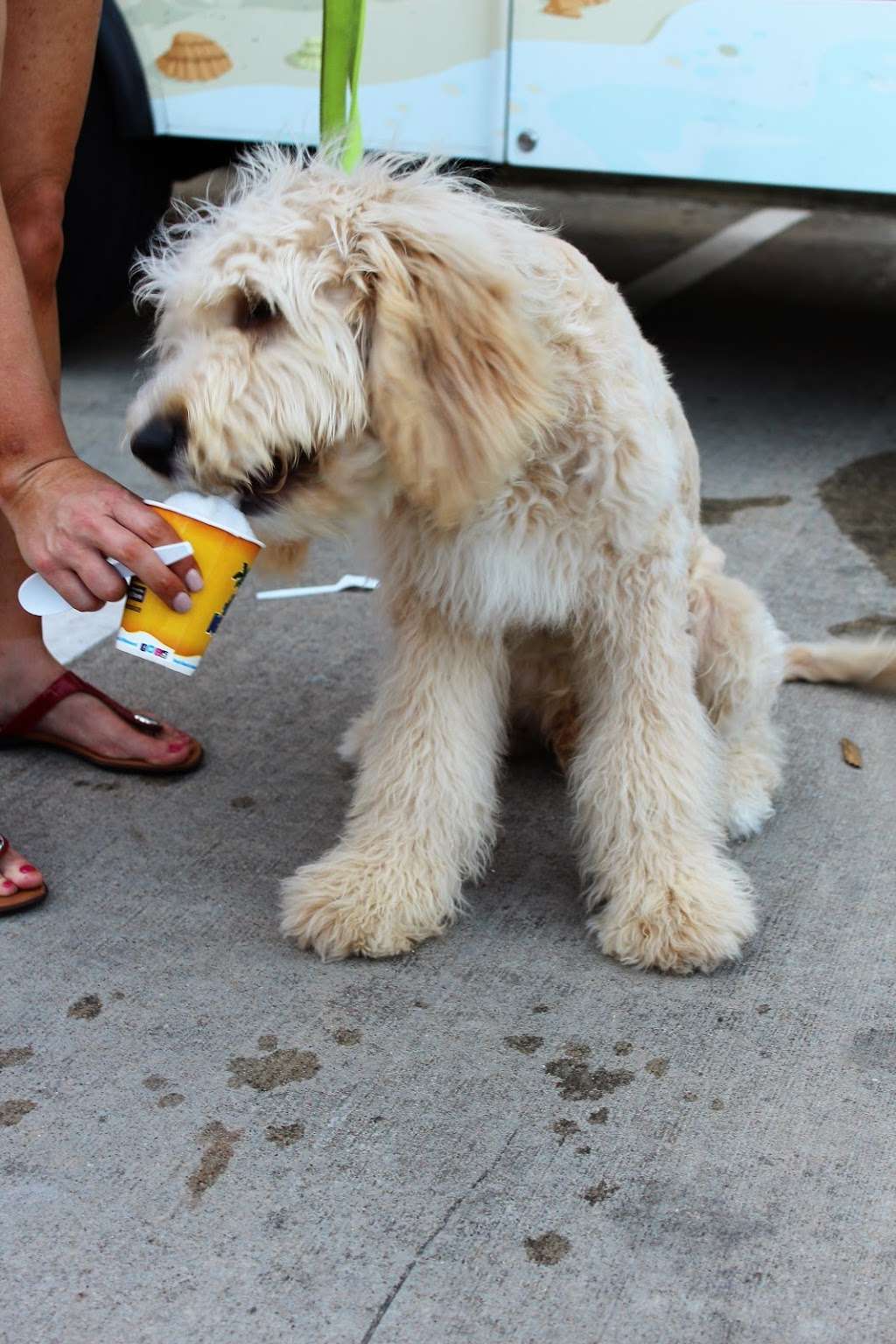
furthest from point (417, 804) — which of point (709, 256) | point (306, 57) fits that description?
point (709, 256)

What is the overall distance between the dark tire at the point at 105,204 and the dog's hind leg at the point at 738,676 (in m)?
3.04

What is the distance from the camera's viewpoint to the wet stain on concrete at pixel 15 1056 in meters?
2.23

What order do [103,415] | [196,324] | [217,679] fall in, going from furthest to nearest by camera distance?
[103,415] < [217,679] < [196,324]

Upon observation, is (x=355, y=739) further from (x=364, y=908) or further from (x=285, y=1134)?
(x=285, y=1134)

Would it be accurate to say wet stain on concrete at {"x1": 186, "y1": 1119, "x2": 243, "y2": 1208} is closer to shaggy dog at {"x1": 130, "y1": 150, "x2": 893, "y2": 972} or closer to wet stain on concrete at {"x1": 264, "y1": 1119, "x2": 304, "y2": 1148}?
wet stain on concrete at {"x1": 264, "y1": 1119, "x2": 304, "y2": 1148}

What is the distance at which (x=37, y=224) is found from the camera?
9.49 ft

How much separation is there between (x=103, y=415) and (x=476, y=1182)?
12.5ft

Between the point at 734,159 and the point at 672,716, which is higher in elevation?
the point at 734,159

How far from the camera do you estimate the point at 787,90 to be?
4281 mm

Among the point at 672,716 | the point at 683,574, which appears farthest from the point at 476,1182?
the point at 683,574

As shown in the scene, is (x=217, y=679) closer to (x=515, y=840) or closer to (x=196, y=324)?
(x=515, y=840)

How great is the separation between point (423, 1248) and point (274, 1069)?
1.46 feet

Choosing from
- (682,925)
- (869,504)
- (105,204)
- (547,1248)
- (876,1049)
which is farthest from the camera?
(105,204)

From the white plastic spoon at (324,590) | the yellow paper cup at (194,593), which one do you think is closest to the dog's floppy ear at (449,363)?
the yellow paper cup at (194,593)
